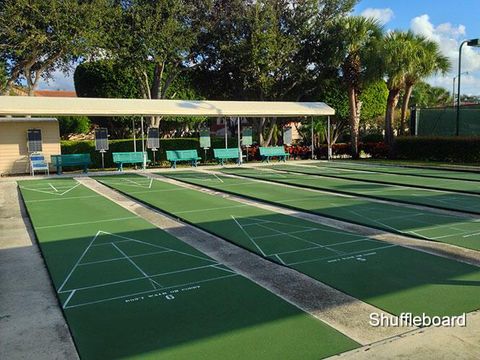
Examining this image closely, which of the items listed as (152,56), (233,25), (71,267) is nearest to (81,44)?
(152,56)

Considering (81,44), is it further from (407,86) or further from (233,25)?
(407,86)

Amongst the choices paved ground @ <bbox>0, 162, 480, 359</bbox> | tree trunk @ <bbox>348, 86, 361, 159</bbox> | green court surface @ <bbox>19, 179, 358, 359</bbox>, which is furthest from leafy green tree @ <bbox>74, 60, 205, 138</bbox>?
paved ground @ <bbox>0, 162, 480, 359</bbox>

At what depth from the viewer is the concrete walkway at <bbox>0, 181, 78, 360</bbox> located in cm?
427

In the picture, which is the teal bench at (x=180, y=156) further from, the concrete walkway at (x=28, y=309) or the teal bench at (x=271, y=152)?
the concrete walkway at (x=28, y=309)

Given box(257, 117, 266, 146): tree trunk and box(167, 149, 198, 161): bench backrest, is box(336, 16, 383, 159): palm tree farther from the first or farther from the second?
box(167, 149, 198, 161): bench backrest

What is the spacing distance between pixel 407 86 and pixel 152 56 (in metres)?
15.4

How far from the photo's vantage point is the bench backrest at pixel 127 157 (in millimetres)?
22086

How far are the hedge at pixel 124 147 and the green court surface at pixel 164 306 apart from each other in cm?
1654

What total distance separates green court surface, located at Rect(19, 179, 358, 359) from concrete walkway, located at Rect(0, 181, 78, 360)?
14cm

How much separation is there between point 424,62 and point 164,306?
967 inches

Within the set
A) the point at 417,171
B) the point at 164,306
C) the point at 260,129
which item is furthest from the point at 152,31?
the point at 164,306

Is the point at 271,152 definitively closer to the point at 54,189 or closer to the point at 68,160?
the point at 68,160

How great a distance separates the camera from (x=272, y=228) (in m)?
9.17

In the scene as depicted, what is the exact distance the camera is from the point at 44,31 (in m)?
23.5
